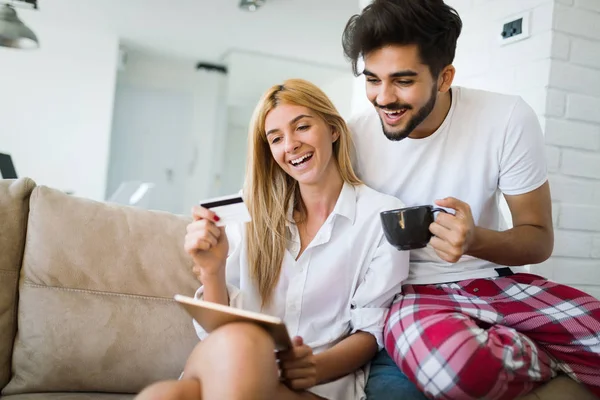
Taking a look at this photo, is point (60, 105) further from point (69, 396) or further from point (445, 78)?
point (445, 78)

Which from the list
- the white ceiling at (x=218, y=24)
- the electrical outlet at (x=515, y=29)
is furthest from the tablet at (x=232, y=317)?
the white ceiling at (x=218, y=24)

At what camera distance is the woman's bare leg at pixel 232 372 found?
2.89ft

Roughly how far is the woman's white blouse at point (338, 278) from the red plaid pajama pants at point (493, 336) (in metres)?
0.07

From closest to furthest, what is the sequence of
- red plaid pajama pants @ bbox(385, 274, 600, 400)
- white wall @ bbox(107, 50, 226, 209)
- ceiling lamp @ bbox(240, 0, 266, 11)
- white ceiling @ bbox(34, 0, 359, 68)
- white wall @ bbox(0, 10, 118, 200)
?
red plaid pajama pants @ bbox(385, 274, 600, 400) < ceiling lamp @ bbox(240, 0, 266, 11) < white ceiling @ bbox(34, 0, 359, 68) < white wall @ bbox(0, 10, 118, 200) < white wall @ bbox(107, 50, 226, 209)

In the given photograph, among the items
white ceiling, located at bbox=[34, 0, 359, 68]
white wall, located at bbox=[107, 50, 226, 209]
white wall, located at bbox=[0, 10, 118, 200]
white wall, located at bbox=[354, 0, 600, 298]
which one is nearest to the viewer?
white wall, located at bbox=[354, 0, 600, 298]

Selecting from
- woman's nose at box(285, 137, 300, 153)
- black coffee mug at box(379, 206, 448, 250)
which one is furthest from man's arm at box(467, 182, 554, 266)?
woman's nose at box(285, 137, 300, 153)

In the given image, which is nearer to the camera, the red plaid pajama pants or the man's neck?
the red plaid pajama pants

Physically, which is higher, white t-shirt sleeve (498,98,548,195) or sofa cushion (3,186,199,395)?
white t-shirt sleeve (498,98,548,195)

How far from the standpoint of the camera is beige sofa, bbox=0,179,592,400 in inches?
52.6

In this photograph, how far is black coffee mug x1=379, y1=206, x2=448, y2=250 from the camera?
41.2 inches

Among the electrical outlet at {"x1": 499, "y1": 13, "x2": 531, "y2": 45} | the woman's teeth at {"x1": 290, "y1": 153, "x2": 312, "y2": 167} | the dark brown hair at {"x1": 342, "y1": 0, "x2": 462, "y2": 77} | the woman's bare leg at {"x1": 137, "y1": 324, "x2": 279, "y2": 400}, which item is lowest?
the woman's bare leg at {"x1": 137, "y1": 324, "x2": 279, "y2": 400}

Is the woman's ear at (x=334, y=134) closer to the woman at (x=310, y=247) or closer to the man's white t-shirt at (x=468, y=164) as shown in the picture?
the woman at (x=310, y=247)

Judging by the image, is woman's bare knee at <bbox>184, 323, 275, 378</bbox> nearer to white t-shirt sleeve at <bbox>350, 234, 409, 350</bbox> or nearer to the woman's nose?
white t-shirt sleeve at <bbox>350, 234, 409, 350</bbox>

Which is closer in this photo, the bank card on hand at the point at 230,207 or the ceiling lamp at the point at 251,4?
the bank card on hand at the point at 230,207
